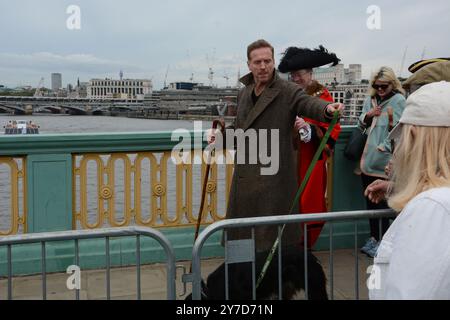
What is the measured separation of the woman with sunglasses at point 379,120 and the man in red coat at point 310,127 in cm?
56

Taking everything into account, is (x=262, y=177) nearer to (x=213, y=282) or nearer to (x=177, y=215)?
(x=213, y=282)

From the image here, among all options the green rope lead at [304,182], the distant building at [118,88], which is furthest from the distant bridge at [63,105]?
the green rope lead at [304,182]

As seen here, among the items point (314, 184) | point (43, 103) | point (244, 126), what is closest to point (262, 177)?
point (244, 126)

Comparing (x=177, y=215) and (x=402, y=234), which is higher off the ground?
(x=402, y=234)

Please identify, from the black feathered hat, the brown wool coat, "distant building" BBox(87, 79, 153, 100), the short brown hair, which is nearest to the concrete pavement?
the brown wool coat

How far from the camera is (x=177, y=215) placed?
17.0 ft

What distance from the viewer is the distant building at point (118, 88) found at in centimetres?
5929

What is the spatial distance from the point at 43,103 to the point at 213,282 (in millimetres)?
55114

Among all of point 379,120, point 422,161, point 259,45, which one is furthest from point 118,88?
point 422,161

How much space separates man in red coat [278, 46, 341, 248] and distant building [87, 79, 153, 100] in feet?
168

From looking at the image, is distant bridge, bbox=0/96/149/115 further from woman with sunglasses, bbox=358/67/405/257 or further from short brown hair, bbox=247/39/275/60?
short brown hair, bbox=247/39/275/60
